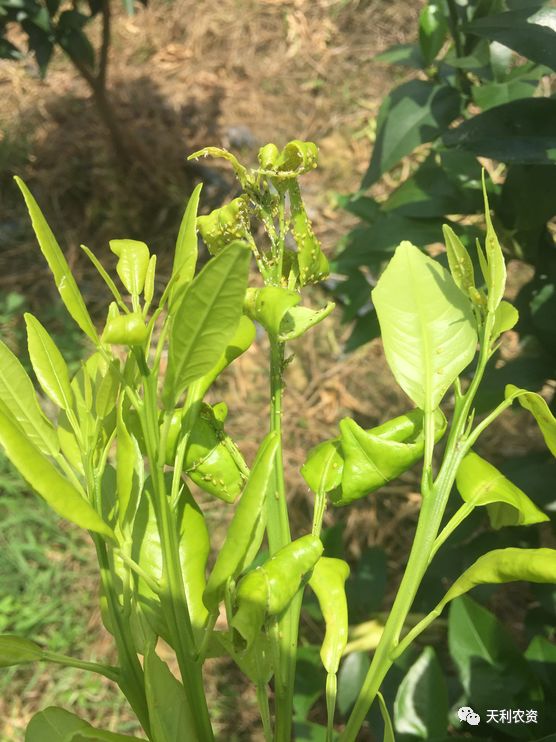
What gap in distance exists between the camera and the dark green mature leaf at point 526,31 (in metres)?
0.65

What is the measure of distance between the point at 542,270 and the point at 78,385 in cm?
60

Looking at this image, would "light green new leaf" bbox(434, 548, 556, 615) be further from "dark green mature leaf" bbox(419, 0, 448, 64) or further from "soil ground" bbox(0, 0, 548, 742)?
"soil ground" bbox(0, 0, 548, 742)

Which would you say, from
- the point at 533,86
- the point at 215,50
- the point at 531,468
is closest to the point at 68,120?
the point at 215,50

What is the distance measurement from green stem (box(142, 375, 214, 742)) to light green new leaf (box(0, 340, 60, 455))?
0.06 metres

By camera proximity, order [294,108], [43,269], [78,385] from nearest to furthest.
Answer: [78,385]
[43,269]
[294,108]

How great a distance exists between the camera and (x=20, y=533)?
1.65 m

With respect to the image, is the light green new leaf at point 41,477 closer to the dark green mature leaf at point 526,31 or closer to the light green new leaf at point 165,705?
the light green new leaf at point 165,705

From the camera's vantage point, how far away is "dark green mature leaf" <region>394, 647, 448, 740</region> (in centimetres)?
65

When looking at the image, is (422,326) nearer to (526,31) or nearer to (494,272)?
(494,272)

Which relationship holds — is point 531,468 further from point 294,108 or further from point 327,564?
point 294,108

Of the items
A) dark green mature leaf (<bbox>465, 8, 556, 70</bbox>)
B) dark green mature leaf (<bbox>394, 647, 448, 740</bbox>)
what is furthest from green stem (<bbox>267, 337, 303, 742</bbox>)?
dark green mature leaf (<bbox>465, 8, 556, 70</bbox>)

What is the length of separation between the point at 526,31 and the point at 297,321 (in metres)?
0.42

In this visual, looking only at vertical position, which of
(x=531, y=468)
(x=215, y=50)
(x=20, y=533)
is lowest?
(x=20, y=533)

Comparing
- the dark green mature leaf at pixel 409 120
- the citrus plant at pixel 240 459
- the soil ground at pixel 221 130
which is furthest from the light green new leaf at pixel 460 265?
the soil ground at pixel 221 130
